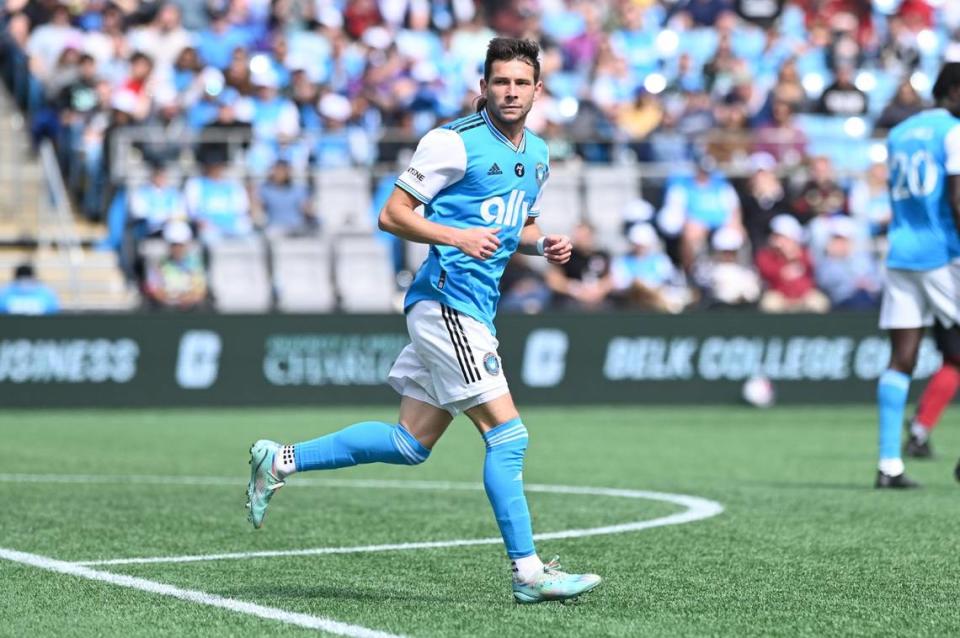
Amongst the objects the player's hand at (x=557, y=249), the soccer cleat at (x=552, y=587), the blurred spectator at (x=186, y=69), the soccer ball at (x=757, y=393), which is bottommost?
the soccer ball at (x=757, y=393)

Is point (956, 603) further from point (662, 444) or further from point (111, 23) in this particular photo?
point (111, 23)

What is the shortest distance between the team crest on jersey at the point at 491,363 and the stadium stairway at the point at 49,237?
12127mm

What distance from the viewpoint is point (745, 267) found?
20469mm

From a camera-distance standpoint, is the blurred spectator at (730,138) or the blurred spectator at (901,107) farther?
the blurred spectator at (901,107)

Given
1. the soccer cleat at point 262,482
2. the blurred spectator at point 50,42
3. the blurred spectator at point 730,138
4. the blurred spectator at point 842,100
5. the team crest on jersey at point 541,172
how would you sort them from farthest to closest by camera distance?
the blurred spectator at point 842,100 → the blurred spectator at point 730,138 → the blurred spectator at point 50,42 → the soccer cleat at point 262,482 → the team crest on jersey at point 541,172

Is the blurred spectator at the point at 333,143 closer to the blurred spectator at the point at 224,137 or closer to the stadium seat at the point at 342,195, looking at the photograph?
the stadium seat at the point at 342,195

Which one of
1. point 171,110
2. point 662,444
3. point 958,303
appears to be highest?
point 171,110

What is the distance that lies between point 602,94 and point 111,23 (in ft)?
20.7

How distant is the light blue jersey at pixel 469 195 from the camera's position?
621 centimetres

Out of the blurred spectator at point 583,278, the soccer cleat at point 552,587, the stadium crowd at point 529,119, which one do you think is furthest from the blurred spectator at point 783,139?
the soccer cleat at point 552,587

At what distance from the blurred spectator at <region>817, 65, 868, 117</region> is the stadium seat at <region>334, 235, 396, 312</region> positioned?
726cm

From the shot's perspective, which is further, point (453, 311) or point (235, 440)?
point (235, 440)

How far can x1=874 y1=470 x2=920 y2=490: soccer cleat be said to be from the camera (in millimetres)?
10383

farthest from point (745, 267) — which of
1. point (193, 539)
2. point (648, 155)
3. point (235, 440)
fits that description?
point (193, 539)
